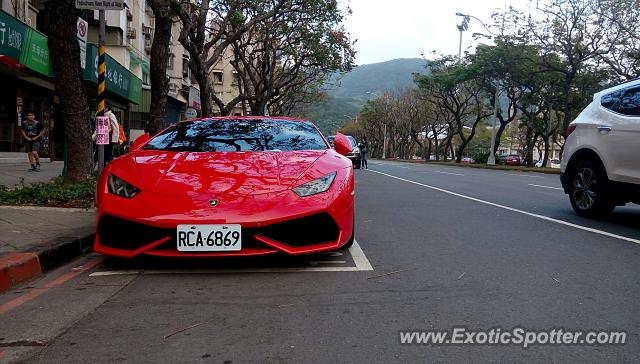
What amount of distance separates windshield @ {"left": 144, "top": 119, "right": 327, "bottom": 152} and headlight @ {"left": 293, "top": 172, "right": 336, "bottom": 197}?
2.61ft

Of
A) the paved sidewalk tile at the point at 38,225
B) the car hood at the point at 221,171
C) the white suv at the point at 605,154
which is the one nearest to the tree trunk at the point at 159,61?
the paved sidewalk tile at the point at 38,225

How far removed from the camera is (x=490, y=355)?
8.61 ft

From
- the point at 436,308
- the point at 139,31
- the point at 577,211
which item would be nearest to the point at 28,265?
the point at 436,308

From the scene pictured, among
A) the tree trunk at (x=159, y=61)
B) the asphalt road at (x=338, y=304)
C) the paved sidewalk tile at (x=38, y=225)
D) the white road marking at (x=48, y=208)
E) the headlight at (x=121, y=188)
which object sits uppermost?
the tree trunk at (x=159, y=61)

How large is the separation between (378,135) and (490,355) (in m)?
80.9

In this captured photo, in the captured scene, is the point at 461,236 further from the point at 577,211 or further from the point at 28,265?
the point at 28,265

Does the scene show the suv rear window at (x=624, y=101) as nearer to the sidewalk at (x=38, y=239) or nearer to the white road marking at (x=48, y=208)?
the sidewalk at (x=38, y=239)

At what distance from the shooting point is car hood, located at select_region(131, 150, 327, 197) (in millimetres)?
4129

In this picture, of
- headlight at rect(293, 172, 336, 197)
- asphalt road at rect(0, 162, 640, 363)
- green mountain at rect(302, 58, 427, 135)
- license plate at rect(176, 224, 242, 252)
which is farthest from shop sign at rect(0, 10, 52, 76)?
green mountain at rect(302, 58, 427, 135)

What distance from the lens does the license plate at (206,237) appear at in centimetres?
388

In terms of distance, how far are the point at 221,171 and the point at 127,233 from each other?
880 millimetres

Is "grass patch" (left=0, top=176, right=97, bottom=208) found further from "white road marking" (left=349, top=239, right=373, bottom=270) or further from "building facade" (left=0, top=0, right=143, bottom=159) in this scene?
"white road marking" (left=349, top=239, right=373, bottom=270)

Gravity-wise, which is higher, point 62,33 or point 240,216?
point 62,33

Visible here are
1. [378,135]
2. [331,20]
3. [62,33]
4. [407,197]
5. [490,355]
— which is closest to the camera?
[490,355]
